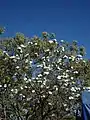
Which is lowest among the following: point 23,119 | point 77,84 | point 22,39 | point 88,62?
point 23,119

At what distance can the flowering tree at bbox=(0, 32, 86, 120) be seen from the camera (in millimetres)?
13094

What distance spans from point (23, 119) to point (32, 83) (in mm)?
2069

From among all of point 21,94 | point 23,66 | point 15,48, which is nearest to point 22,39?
point 15,48

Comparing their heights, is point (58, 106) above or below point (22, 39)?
below

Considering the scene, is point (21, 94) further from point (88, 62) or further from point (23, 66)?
point (88, 62)

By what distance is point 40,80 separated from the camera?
1293 centimetres

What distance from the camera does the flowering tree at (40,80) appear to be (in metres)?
13.1

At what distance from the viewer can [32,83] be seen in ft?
42.8

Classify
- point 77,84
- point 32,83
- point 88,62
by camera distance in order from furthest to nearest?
point 88,62
point 77,84
point 32,83

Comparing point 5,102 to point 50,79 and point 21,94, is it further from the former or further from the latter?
point 50,79

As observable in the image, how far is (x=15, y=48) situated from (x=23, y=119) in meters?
3.18

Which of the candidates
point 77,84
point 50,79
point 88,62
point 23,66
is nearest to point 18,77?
point 23,66

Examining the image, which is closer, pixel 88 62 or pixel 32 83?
pixel 32 83

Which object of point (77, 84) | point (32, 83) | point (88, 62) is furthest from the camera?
point (88, 62)
